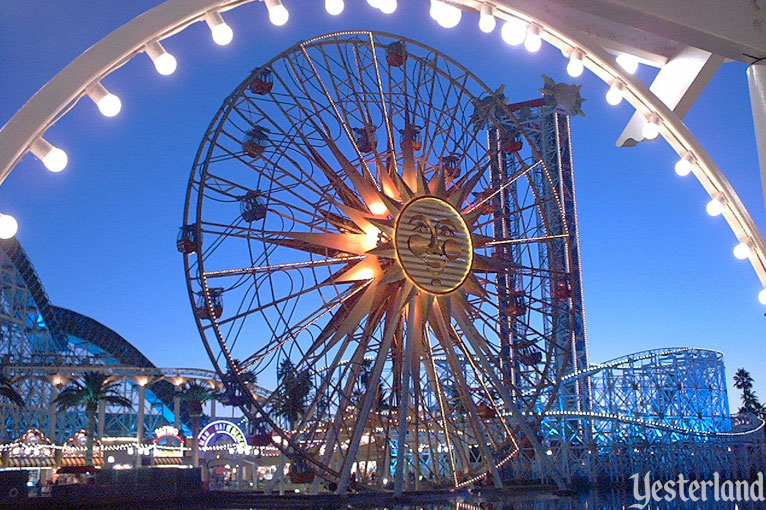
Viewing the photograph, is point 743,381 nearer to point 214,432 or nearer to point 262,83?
point 214,432

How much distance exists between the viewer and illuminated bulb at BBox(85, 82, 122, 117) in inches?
137

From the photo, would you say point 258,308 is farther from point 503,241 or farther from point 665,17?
point 665,17

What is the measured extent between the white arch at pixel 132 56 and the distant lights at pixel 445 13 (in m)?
0.06

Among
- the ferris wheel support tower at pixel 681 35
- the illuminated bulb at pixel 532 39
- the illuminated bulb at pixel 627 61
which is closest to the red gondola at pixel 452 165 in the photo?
the illuminated bulb at pixel 627 61

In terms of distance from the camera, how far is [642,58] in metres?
5.03

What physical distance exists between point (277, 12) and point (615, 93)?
215 centimetres

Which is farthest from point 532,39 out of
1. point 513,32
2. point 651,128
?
point 651,128

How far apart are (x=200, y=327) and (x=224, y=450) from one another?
27326 millimetres

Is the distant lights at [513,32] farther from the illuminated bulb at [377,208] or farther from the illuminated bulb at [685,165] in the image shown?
the illuminated bulb at [377,208]

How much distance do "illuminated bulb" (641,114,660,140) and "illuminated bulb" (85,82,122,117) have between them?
10.0 feet

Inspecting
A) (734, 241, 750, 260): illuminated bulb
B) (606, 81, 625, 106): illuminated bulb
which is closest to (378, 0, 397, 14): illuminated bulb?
(606, 81, 625, 106): illuminated bulb

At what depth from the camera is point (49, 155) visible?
3332mm

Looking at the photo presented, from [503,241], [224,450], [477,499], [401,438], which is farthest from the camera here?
[224,450]

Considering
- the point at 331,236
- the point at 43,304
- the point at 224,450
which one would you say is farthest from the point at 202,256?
the point at 43,304
